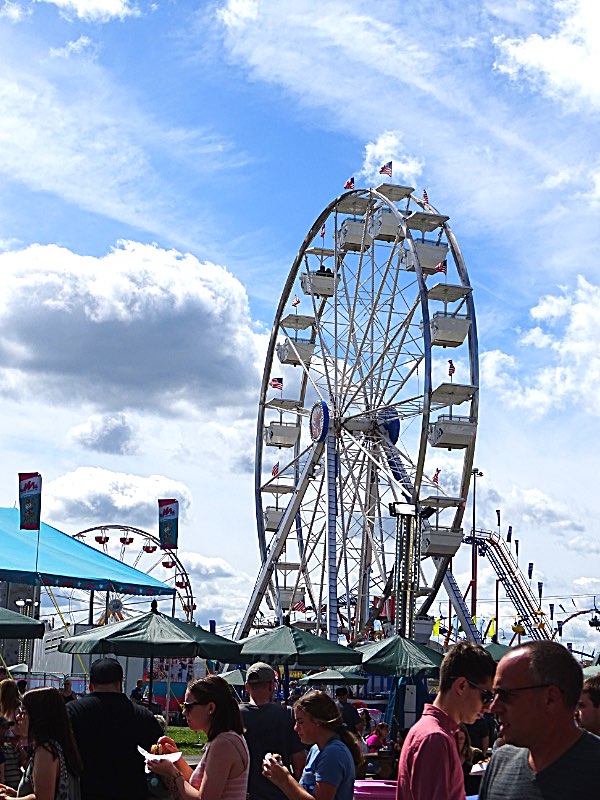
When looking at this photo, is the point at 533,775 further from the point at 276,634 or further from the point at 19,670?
the point at 19,670

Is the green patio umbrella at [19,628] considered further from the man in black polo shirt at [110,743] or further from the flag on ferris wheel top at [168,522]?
the flag on ferris wheel top at [168,522]

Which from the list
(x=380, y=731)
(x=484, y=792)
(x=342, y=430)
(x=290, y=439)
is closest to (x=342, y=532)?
(x=342, y=430)

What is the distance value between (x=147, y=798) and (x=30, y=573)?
2277cm

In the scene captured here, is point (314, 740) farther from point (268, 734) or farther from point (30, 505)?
point (30, 505)

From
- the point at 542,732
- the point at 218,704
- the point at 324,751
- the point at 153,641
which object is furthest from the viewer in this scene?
the point at 153,641

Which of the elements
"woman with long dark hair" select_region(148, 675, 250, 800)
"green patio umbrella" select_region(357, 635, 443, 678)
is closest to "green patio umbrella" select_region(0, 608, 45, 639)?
"green patio umbrella" select_region(357, 635, 443, 678)

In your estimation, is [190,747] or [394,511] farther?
[190,747]

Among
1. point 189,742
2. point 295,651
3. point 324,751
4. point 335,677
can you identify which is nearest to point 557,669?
point 324,751

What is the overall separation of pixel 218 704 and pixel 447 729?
1.17m

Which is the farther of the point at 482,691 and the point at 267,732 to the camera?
the point at 267,732

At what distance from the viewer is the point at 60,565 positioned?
3012 cm

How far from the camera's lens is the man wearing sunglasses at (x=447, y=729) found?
14.1 ft

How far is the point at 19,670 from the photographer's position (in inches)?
1036

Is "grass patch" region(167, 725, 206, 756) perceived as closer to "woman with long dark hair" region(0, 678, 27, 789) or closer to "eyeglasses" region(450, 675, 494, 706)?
"woman with long dark hair" region(0, 678, 27, 789)
